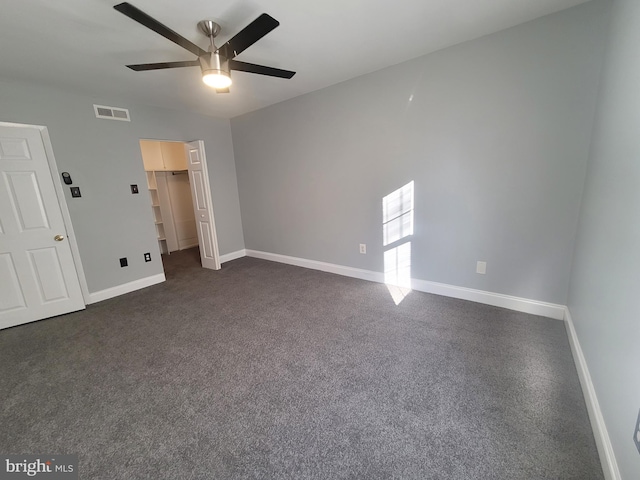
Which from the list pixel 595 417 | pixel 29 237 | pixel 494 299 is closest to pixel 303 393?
pixel 595 417

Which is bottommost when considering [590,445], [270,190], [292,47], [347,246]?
[590,445]

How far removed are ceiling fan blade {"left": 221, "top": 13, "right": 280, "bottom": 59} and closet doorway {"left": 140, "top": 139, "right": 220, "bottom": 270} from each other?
8.20 ft

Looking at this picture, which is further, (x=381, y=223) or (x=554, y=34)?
(x=381, y=223)

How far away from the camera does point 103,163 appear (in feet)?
10.5

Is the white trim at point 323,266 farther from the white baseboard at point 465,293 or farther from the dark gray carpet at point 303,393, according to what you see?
the dark gray carpet at point 303,393

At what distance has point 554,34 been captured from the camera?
2.01 metres

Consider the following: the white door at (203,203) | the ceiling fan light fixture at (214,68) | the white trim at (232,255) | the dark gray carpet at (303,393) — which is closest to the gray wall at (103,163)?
the white door at (203,203)

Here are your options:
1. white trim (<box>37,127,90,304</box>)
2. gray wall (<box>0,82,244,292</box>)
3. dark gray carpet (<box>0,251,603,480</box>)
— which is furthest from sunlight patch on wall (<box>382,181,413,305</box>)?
white trim (<box>37,127,90,304</box>)

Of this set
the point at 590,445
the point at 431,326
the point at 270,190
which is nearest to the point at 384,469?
the point at 590,445

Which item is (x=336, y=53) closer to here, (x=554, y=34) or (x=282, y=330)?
(x=554, y=34)

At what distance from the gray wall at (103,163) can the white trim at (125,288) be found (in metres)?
0.06

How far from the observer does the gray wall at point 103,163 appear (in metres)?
2.79

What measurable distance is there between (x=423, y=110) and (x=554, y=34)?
3.49ft

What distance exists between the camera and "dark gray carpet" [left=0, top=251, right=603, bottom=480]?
1.26 m
